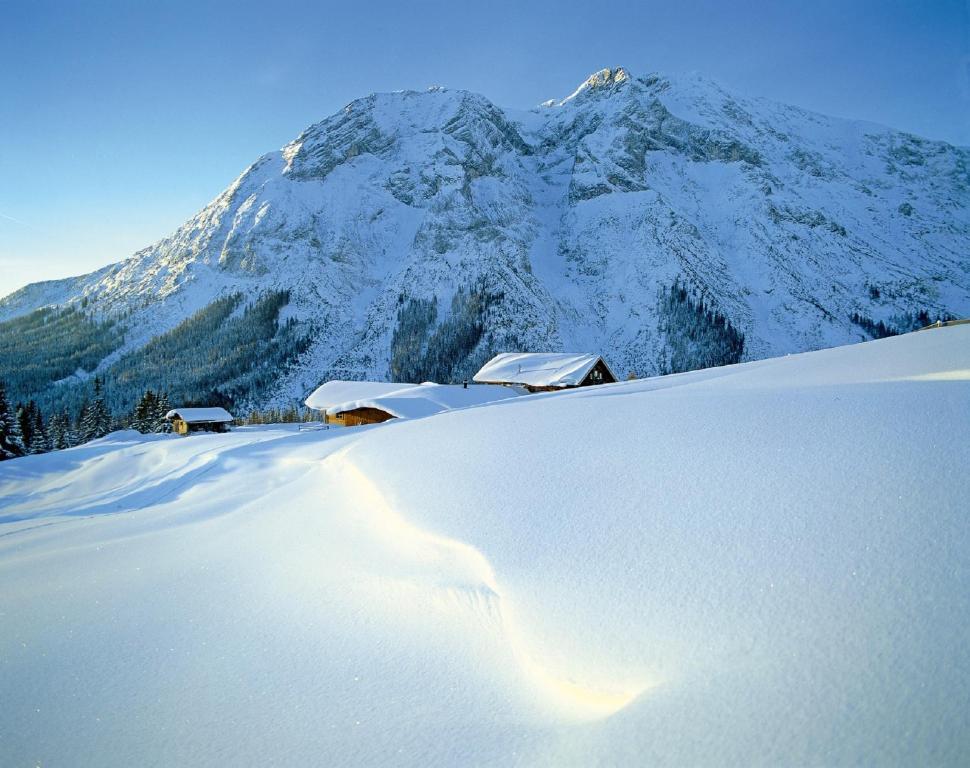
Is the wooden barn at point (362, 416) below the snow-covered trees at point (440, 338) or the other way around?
below

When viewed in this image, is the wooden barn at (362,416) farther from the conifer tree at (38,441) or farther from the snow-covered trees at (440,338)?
the snow-covered trees at (440,338)

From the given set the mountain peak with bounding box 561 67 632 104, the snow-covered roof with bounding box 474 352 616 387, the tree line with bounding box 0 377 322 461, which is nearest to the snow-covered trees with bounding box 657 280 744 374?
the snow-covered roof with bounding box 474 352 616 387

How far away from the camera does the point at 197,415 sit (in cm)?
4406

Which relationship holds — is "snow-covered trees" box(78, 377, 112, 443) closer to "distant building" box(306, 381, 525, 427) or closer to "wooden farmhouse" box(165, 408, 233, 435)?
"wooden farmhouse" box(165, 408, 233, 435)

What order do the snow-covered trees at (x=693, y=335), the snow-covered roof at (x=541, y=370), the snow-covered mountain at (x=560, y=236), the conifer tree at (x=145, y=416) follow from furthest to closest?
the snow-covered mountain at (x=560, y=236) → the snow-covered trees at (x=693, y=335) → the conifer tree at (x=145, y=416) → the snow-covered roof at (x=541, y=370)

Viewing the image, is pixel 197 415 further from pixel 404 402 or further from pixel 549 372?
pixel 549 372

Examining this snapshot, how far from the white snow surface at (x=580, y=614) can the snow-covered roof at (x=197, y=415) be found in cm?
4483

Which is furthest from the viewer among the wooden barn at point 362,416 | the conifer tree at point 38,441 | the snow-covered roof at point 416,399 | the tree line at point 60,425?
the conifer tree at point 38,441

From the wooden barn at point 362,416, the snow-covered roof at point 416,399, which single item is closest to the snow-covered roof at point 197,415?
the snow-covered roof at point 416,399

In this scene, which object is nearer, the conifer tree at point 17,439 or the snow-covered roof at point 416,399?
the snow-covered roof at point 416,399

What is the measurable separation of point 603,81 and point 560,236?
90298 mm

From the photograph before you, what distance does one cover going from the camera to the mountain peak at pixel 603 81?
527ft

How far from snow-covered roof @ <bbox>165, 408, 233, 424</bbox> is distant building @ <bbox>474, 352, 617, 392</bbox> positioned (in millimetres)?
26194

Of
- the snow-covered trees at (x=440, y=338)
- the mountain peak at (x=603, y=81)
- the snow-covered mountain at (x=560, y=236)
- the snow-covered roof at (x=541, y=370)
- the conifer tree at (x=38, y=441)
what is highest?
the mountain peak at (x=603, y=81)
